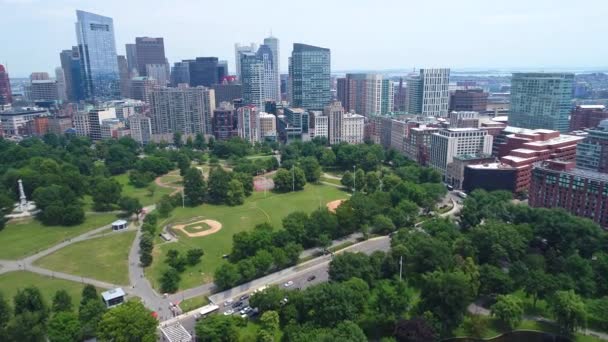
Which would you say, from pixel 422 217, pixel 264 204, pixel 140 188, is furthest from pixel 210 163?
pixel 422 217

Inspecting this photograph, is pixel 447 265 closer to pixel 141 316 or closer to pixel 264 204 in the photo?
pixel 141 316

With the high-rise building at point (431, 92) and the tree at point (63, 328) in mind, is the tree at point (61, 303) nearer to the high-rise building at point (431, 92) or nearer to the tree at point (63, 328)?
the tree at point (63, 328)

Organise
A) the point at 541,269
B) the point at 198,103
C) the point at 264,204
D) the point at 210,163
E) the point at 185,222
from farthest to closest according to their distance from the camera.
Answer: the point at 198,103
the point at 210,163
the point at 264,204
the point at 185,222
the point at 541,269

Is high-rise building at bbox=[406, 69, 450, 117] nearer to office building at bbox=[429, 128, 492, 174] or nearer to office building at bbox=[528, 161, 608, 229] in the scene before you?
office building at bbox=[429, 128, 492, 174]

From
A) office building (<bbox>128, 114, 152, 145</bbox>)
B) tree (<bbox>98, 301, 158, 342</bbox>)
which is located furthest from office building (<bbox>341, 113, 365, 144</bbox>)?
tree (<bbox>98, 301, 158, 342</bbox>)

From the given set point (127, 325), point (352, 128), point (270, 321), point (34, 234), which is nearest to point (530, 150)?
point (352, 128)
